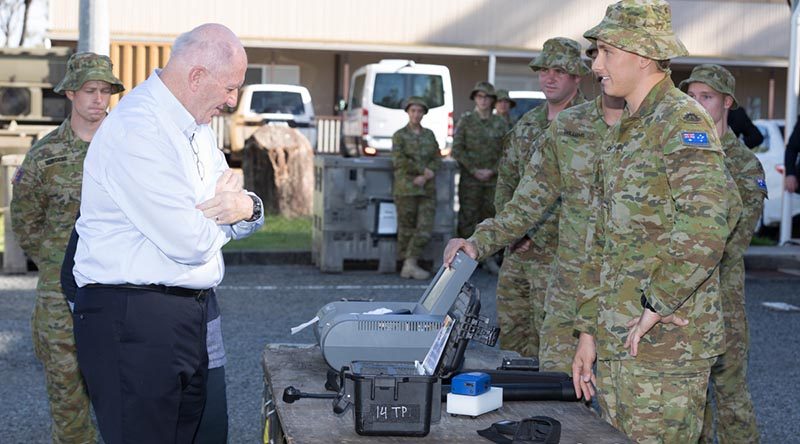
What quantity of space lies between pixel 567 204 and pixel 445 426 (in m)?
1.93

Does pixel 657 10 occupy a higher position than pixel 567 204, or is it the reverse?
pixel 657 10

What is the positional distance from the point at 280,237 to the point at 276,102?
10.5 m

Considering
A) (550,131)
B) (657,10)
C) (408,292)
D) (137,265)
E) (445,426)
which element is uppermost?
(657,10)

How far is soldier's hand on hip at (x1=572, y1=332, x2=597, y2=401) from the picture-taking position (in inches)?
151

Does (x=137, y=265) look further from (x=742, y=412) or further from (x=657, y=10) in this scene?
(x=742, y=412)

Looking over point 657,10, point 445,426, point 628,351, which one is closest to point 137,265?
point 445,426

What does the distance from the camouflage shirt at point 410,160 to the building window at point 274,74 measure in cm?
1652

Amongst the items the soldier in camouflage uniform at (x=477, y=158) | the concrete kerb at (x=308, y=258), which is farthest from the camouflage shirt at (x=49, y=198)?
→ the soldier in camouflage uniform at (x=477, y=158)

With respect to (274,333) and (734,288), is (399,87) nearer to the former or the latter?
(274,333)

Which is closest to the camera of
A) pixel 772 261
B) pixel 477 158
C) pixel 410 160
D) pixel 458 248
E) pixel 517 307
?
pixel 458 248

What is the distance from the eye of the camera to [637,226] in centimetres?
373

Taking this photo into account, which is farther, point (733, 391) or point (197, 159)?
point (733, 391)

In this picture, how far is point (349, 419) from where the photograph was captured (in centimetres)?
345

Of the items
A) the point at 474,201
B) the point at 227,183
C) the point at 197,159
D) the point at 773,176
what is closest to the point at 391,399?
the point at 227,183
